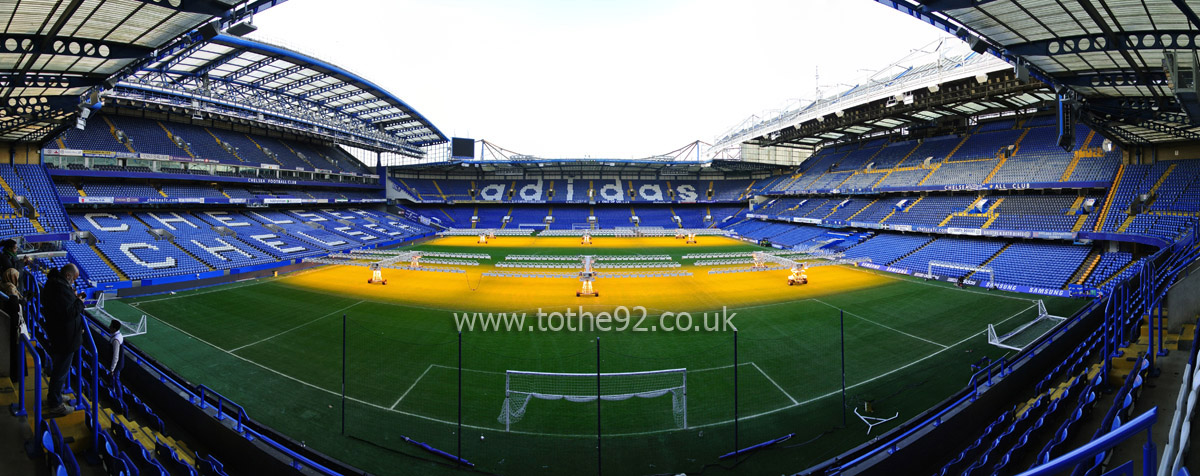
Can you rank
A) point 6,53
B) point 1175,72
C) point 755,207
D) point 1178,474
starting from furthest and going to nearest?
point 755,207 → point 6,53 → point 1175,72 → point 1178,474

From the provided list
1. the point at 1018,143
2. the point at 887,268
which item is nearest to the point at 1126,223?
the point at 887,268

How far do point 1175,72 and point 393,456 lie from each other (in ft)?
55.9

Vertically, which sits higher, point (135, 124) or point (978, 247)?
point (135, 124)

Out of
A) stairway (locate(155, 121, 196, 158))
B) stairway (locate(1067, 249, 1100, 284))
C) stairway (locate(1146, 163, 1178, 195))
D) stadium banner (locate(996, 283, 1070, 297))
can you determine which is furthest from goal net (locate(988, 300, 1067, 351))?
stairway (locate(155, 121, 196, 158))

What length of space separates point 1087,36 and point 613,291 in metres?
17.3

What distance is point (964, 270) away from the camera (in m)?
24.2

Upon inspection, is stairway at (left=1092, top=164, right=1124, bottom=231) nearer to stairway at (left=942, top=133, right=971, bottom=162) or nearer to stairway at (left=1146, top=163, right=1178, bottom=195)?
stairway at (left=1146, top=163, right=1178, bottom=195)

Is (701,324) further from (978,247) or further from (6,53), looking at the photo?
(978,247)

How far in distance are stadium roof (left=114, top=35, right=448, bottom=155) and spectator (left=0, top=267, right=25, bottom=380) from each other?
2201cm

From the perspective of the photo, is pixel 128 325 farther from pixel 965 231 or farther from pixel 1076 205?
pixel 1076 205

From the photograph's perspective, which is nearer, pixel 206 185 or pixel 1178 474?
pixel 1178 474

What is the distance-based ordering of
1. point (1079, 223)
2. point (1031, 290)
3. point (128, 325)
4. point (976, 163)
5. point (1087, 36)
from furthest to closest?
point (976, 163) → point (1079, 223) → point (1031, 290) → point (128, 325) → point (1087, 36)

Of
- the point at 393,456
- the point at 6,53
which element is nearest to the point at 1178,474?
the point at 393,456

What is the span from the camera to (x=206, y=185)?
36.8 m
